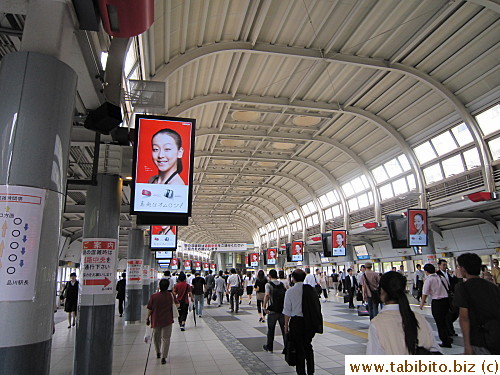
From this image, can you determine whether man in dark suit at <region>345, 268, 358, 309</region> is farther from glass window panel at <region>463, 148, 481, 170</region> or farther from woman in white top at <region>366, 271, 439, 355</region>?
woman in white top at <region>366, 271, 439, 355</region>

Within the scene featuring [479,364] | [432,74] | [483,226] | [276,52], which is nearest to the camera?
[479,364]

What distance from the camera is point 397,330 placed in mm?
2385

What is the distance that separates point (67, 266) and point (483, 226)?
2706cm

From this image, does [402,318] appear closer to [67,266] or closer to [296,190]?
[67,266]

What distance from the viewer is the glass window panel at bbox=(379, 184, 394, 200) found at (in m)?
24.5

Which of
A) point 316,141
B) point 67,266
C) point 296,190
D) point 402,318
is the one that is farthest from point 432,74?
point 67,266

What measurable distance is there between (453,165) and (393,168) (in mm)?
4686

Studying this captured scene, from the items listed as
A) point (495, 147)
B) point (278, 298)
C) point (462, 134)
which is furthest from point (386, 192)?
point (278, 298)

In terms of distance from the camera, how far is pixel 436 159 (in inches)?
784

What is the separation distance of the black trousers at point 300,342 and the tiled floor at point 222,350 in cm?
101

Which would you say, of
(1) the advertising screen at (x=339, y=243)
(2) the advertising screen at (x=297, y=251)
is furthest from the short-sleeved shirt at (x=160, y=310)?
(2) the advertising screen at (x=297, y=251)

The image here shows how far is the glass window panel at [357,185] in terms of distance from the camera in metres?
27.7

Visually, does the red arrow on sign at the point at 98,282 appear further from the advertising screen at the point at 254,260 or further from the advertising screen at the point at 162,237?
the advertising screen at the point at 254,260

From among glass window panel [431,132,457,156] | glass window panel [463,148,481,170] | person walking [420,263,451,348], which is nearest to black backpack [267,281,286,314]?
person walking [420,263,451,348]
